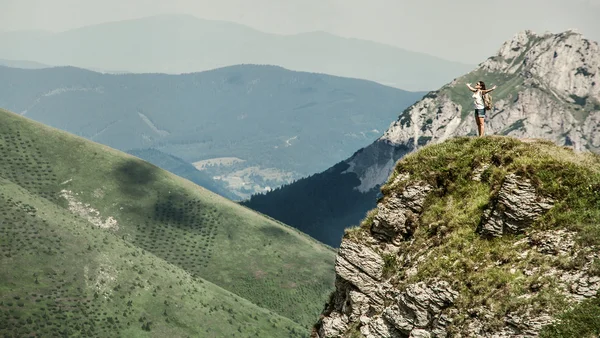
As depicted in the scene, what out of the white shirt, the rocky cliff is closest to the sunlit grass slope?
the rocky cliff

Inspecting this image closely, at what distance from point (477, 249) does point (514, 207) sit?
2.75 m

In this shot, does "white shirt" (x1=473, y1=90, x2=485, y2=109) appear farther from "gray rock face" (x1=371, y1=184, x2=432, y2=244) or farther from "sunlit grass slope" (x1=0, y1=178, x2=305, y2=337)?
"sunlit grass slope" (x1=0, y1=178, x2=305, y2=337)

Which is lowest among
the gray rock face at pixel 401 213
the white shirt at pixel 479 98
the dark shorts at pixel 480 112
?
the gray rock face at pixel 401 213

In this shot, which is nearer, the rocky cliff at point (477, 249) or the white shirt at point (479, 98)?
the rocky cliff at point (477, 249)

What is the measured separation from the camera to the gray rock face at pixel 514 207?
26141 millimetres

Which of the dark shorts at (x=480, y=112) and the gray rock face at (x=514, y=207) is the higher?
the dark shorts at (x=480, y=112)

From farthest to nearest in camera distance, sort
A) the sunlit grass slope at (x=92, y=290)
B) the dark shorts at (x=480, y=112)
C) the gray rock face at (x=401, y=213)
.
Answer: the sunlit grass slope at (x=92, y=290) → the dark shorts at (x=480, y=112) → the gray rock face at (x=401, y=213)

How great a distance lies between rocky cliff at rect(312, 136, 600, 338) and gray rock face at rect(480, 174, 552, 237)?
1.9 inches

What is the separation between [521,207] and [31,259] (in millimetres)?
153935

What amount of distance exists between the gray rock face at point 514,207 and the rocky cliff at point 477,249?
0.16 ft

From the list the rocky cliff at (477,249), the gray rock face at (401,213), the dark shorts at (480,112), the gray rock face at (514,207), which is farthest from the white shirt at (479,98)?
the gray rock face at (514,207)

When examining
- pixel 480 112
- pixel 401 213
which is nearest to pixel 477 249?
pixel 401 213

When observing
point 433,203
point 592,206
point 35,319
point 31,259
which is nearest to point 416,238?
point 433,203

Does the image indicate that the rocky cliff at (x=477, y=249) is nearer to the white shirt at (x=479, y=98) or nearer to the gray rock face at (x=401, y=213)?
the gray rock face at (x=401, y=213)
